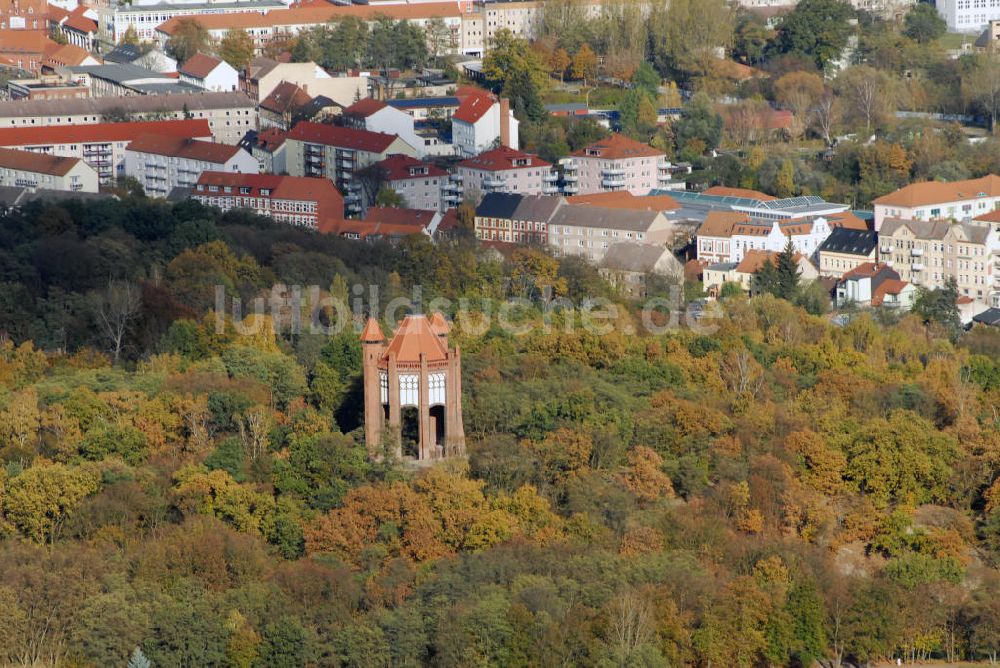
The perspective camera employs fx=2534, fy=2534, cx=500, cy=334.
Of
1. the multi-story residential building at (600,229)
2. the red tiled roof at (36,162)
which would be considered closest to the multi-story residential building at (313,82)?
the red tiled roof at (36,162)

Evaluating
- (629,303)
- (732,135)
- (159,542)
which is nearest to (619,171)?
(732,135)

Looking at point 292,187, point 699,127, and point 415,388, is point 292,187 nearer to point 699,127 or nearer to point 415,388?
point 699,127

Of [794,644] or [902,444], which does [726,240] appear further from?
[794,644]

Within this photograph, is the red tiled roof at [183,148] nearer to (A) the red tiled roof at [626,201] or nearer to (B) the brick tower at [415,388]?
(A) the red tiled roof at [626,201]

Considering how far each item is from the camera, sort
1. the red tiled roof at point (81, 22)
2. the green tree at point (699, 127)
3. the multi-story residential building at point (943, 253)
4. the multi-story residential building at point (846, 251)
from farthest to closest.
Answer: the red tiled roof at point (81, 22) → the green tree at point (699, 127) → the multi-story residential building at point (846, 251) → the multi-story residential building at point (943, 253)

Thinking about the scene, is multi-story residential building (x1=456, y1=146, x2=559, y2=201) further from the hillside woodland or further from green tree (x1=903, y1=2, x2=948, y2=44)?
green tree (x1=903, y1=2, x2=948, y2=44)

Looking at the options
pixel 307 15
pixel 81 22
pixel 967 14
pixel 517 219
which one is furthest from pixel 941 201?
pixel 81 22
